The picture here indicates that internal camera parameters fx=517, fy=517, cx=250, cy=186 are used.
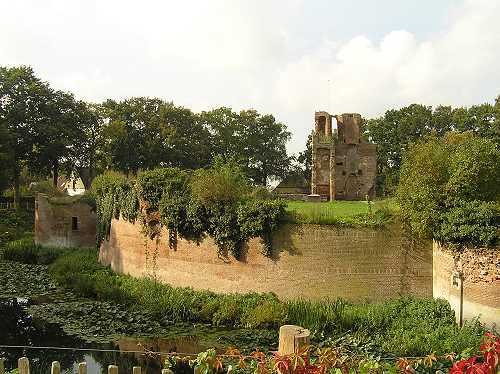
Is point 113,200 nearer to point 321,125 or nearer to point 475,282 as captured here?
point 475,282

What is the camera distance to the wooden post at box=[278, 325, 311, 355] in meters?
4.00

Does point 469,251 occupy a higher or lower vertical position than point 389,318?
higher

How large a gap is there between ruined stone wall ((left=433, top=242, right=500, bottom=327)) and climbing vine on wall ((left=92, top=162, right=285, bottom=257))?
520cm

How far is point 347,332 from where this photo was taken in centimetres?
1373

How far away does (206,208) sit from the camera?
1720cm

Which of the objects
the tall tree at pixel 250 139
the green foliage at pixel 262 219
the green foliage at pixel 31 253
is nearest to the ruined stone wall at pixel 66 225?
the green foliage at pixel 31 253

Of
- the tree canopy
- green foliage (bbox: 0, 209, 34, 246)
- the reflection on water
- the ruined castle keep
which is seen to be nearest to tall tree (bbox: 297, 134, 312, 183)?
the tree canopy

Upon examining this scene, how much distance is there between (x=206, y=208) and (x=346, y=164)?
19663 mm

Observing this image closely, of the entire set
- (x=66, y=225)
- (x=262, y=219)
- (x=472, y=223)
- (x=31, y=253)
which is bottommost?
(x=31, y=253)

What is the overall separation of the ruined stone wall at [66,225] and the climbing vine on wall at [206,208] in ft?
28.5

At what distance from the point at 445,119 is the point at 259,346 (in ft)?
112

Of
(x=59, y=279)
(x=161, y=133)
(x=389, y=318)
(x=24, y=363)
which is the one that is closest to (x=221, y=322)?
(x=389, y=318)

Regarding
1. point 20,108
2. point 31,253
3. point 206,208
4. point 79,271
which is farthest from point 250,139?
point 206,208

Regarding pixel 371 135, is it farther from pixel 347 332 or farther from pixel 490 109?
pixel 347 332
